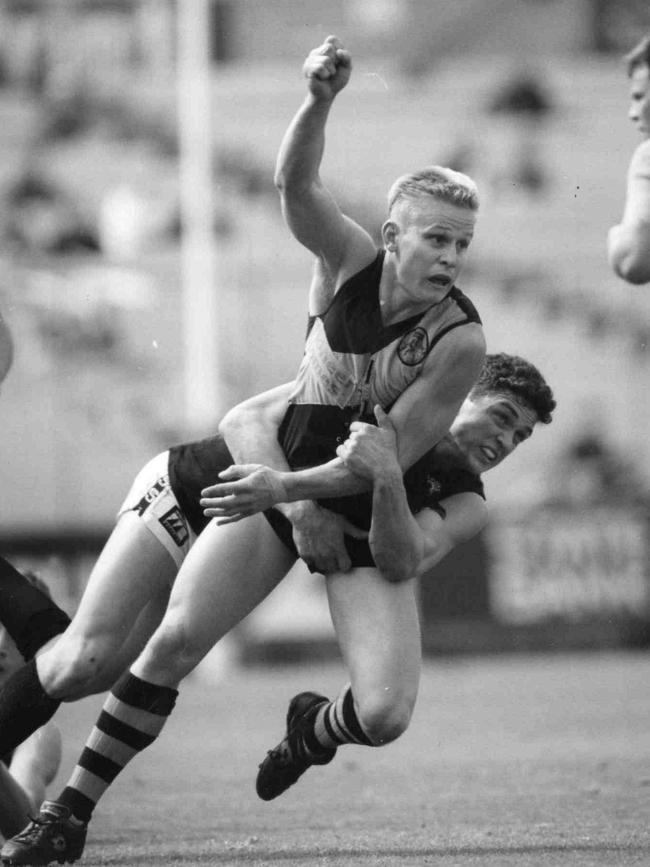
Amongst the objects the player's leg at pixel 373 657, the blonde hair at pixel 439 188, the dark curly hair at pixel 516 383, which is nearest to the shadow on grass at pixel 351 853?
the player's leg at pixel 373 657

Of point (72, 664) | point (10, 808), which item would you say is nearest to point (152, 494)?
point (72, 664)

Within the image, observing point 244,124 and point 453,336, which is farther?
point 244,124

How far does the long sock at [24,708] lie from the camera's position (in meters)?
5.82

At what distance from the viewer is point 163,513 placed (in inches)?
243

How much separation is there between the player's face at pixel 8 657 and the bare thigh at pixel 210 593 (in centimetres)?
93

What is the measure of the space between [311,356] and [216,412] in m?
14.2

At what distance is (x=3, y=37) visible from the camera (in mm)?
25125

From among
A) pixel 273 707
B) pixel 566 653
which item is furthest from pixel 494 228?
pixel 273 707

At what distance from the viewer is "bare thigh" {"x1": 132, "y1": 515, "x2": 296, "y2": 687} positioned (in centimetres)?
588

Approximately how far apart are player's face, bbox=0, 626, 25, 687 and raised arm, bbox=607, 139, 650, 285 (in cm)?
279

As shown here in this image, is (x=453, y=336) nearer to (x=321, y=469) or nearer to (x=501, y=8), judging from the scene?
(x=321, y=469)

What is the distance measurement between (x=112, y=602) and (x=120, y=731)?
44 centimetres

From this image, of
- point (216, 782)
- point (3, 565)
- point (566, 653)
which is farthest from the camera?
point (566, 653)

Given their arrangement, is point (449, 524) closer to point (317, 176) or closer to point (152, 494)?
point (152, 494)
